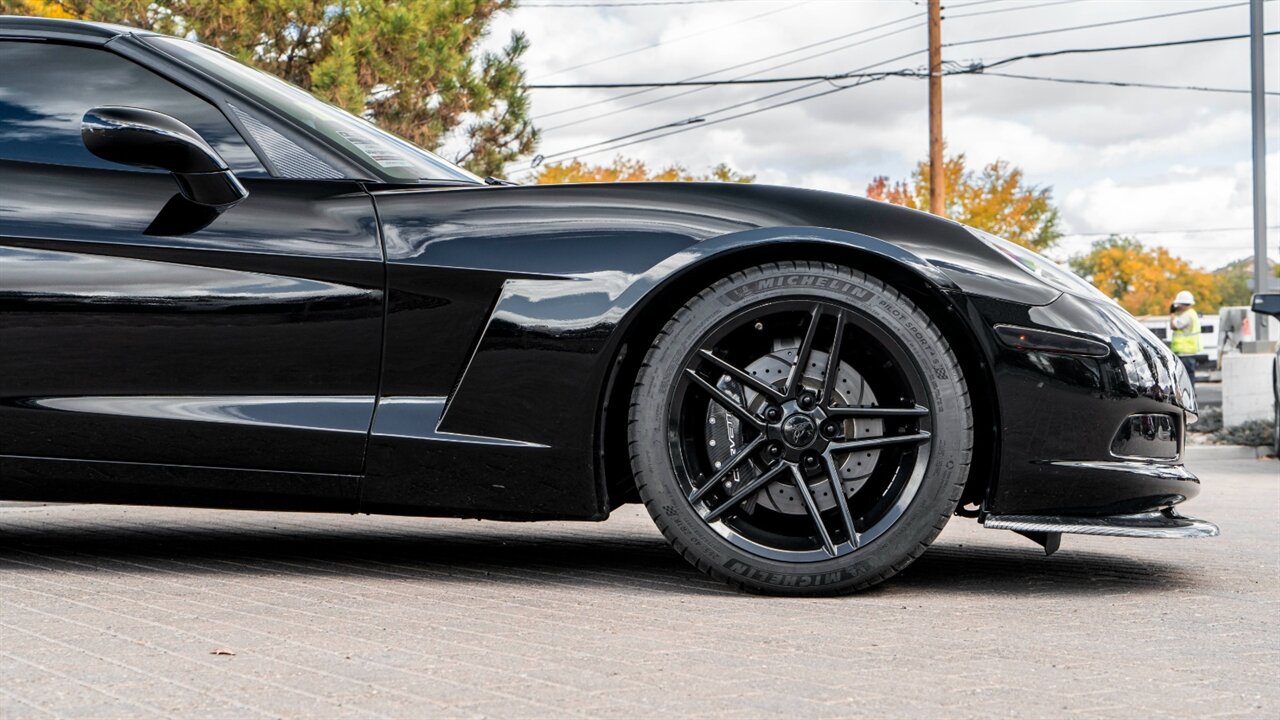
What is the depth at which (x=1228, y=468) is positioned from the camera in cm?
1059

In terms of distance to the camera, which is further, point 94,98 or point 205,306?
point 94,98

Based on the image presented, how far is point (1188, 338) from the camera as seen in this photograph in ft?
58.2

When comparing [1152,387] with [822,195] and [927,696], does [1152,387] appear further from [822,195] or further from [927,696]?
[927,696]

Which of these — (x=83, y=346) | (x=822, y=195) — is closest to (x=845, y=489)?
(x=822, y=195)

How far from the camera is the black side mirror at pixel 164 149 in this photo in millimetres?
3432

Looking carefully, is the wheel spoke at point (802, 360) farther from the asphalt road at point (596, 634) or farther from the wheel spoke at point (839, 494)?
the asphalt road at point (596, 634)

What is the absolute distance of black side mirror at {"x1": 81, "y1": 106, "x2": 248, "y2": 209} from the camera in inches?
135

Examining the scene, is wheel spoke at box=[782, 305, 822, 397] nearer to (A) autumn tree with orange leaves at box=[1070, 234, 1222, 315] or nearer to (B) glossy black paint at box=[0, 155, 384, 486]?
(B) glossy black paint at box=[0, 155, 384, 486]

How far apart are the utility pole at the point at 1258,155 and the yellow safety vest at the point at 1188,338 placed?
826 millimetres

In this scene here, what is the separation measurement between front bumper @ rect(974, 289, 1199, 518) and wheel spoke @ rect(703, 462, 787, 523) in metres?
0.54

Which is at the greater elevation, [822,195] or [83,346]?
[822,195]

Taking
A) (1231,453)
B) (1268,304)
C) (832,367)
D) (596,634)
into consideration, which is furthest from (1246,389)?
(596,634)

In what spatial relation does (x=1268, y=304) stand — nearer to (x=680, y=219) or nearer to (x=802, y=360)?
(x=802, y=360)

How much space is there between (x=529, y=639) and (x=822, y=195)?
139 cm
